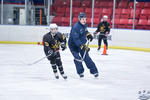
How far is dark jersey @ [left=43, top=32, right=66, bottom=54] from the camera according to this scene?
19.0 ft

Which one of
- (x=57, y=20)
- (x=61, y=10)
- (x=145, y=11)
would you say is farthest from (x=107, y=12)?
(x=57, y=20)

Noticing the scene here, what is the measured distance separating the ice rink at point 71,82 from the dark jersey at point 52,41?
2.06 ft

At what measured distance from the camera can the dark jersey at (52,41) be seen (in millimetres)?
5798

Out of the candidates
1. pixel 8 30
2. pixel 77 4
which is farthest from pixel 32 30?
pixel 77 4

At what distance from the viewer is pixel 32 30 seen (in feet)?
44.1

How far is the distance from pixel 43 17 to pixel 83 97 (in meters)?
10.4

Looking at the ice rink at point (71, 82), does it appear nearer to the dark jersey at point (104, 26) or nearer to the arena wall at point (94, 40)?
the dark jersey at point (104, 26)

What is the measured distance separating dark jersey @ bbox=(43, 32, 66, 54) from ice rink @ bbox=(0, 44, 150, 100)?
63 centimetres

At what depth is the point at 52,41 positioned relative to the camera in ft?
19.1

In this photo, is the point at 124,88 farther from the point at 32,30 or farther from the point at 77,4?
the point at 77,4

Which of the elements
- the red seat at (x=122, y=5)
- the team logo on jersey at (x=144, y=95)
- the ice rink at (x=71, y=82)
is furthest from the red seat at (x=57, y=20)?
the team logo on jersey at (x=144, y=95)

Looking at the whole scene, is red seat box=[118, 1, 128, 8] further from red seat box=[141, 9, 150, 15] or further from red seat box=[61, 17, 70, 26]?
red seat box=[61, 17, 70, 26]

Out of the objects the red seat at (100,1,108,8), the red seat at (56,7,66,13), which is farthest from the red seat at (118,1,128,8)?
the red seat at (56,7,66,13)

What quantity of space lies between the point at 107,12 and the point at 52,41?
32.6ft
